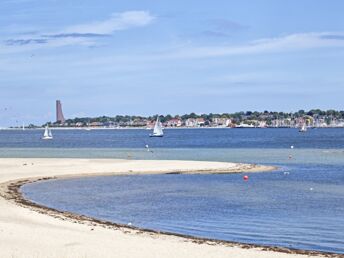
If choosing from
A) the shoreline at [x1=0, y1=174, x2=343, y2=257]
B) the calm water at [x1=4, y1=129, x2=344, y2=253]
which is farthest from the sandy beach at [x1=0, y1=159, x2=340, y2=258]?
the calm water at [x1=4, y1=129, x2=344, y2=253]

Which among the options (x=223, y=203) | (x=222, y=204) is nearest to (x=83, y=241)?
(x=222, y=204)

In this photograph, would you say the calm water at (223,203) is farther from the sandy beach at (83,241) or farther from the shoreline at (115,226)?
the sandy beach at (83,241)

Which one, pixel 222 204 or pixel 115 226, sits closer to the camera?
pixel 115 226

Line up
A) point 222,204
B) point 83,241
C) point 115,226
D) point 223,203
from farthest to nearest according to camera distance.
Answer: point 223,203
point 222,204
point 115,226
point 83,241

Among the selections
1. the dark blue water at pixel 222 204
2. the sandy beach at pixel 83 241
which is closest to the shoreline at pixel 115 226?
the sandy beach at pixel 83 241

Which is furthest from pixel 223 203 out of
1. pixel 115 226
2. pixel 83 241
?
pixel 83 241

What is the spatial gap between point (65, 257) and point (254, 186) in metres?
25.2

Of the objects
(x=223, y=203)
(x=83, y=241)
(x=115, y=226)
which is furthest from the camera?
(x=223, y=203)

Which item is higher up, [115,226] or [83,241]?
[83,241]

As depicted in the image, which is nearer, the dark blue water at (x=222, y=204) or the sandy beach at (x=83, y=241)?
the sandy beach at (x=83, y=241)

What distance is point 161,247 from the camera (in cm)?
2050

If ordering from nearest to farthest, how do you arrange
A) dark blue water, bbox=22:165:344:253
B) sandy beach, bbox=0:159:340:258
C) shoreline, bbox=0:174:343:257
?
sandy beach, bbox=0:159:340:258, shoreline, bbox=0:174:343:257, dark blue water, bbox=22:165:344:253

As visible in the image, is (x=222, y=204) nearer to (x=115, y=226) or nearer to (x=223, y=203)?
(x=223, y=203)

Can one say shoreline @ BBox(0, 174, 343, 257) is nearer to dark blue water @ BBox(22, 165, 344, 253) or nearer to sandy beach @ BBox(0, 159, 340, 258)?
sandy beach @ BBox(0, 159, 340, 258)
